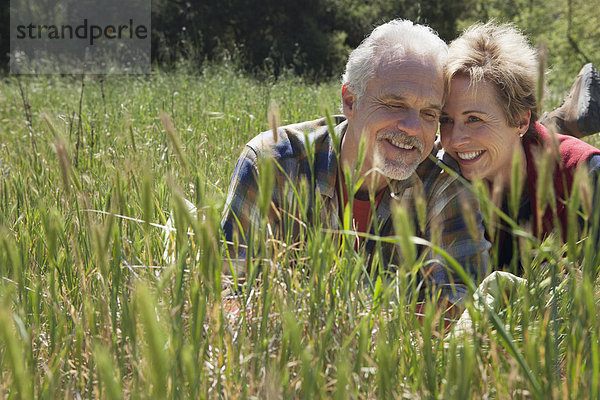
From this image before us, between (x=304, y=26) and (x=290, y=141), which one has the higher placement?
(x=304, y=26)

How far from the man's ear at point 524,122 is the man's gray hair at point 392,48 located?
0.43 metres

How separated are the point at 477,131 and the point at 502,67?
33 centimetres

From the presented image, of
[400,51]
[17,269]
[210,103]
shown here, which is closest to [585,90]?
[400,51]

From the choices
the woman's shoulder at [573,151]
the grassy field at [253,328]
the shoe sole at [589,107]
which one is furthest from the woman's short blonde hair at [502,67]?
the grassy field at [253,328]

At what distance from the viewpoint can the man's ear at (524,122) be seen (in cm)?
264

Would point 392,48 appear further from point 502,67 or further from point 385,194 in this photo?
point 385,194

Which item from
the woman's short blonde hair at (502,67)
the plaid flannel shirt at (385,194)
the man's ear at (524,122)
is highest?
the woman's short blonde hair at (502,67)

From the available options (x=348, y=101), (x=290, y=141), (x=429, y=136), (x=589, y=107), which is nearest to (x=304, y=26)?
(x=589, y=107)

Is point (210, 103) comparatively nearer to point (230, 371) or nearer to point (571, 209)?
point (230, 371)

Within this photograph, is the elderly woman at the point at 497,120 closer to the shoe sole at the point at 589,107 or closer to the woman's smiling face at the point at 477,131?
the woman's smiling face at the point at 477,131

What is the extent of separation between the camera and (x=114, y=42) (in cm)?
1798

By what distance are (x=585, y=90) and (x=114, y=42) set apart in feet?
55.4

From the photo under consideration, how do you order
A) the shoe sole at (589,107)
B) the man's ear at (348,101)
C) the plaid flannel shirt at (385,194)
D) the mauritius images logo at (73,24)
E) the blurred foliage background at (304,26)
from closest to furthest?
the plaid flannel shirt at (385,194) < the man's ear at (348,101) < the shoe sole at (589,107) < the mauritius images logo at (73,24) < the blurred foliage background at (304,26)

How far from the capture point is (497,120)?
2539mm
